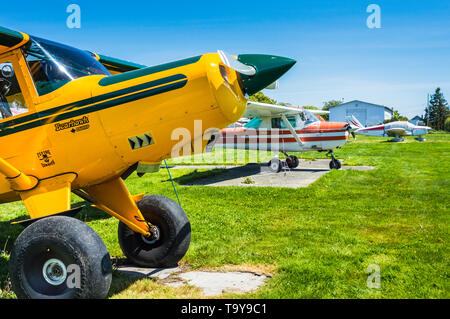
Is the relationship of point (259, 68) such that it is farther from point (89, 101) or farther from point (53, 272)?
point (53, 272)

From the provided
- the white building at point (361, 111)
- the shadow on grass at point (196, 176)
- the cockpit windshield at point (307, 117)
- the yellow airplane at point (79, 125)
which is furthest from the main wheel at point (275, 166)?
the white building at point (361, 111)

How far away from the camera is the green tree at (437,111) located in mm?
98625

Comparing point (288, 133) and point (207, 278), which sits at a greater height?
point (288, 133)

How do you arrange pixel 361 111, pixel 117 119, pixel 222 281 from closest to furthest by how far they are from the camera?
pixel 117 119
pixel 222 281
pixel 361 111

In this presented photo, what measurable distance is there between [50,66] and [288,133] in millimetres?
13488

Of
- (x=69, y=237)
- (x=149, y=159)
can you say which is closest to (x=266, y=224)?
(x=149, y=159)

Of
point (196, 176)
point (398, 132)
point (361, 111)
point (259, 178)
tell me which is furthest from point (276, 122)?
point (361, 111)

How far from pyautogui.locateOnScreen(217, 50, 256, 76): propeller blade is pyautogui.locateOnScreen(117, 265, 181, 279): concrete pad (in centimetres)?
261

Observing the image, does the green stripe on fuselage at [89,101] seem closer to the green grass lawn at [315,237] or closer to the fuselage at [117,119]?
the fuselage at [117,119]

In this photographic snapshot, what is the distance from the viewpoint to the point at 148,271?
181 inches

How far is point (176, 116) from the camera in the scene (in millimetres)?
3371

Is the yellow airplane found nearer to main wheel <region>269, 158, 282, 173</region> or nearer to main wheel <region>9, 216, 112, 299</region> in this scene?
main wheel <region>9, 216, 112, 299</region>
